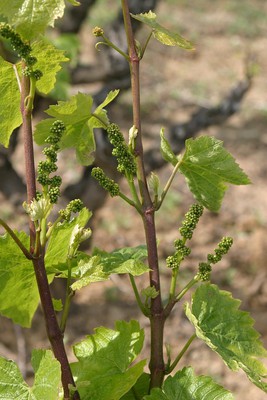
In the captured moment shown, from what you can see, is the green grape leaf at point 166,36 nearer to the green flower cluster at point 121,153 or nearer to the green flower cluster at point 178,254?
the green flower cluster at point 121,153

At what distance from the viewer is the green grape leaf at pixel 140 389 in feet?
3.14

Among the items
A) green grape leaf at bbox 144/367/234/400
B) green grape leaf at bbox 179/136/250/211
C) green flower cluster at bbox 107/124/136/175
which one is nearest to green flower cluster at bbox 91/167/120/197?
green flower cluster at bbox 107/124/136/175

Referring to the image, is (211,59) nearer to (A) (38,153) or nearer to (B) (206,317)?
(A) (38,153)

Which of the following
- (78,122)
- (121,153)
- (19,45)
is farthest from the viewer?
(78,122)

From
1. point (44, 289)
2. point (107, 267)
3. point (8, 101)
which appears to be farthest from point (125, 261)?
point (8, 101)

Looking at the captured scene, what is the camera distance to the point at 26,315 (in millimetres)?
996

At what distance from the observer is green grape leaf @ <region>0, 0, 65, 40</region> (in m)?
0.76

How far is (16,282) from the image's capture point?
Result: 36.6 inches

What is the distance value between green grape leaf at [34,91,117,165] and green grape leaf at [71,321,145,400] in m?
0.25

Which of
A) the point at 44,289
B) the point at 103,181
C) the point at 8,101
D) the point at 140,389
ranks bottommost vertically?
the point at 140,389

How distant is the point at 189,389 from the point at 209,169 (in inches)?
12.2

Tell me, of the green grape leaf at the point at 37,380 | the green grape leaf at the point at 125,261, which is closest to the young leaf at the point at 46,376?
the green grape leaf at the point at 37,380

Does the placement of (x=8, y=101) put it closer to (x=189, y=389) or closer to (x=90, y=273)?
(x=90, y=273)

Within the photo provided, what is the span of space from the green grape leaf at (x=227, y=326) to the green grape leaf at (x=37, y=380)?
0.22 meters
